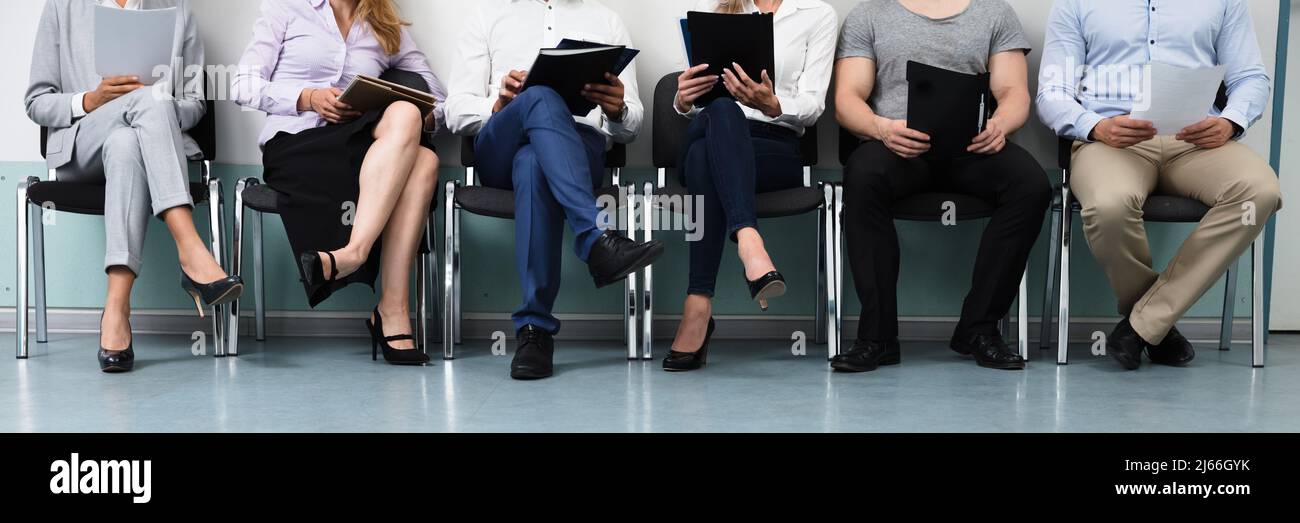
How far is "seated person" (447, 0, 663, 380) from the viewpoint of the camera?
8.27 ft

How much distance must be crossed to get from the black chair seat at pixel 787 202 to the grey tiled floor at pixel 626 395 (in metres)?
0.42

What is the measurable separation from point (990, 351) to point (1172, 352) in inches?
21.6

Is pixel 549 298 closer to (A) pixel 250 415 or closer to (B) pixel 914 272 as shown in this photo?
(A) pixel 250 415

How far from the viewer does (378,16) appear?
3.13m

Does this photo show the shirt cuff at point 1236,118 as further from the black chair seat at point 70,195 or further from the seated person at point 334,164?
the black chair seat at point 70,195

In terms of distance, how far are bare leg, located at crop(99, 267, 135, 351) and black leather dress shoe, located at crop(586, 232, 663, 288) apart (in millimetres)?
1257

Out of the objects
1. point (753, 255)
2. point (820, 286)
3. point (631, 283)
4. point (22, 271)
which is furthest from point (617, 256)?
point (22, 271)

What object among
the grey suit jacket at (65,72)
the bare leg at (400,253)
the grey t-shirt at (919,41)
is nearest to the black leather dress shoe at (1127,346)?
the grey t-shirt at (919,41)

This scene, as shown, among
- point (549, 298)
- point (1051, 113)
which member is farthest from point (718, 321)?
point (1051, 113)

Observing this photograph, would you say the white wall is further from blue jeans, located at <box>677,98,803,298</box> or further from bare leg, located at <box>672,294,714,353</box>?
bare leg, located at <box>672,294,714,353</box>

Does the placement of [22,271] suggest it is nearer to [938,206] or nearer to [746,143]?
[746,143]

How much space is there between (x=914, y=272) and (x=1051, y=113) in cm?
70

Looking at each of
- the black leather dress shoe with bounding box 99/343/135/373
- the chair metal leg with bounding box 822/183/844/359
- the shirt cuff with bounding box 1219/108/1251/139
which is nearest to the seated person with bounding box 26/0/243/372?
the black leather dress shoe with bounding box 99/343/135/373

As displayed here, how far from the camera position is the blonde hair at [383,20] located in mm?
3117
